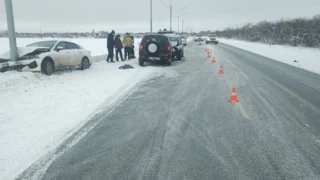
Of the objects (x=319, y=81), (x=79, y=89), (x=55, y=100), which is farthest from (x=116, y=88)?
(x=319, y=81)

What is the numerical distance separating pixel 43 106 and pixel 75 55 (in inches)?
278

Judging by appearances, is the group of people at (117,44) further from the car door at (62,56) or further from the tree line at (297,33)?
the tree line at (297,33)

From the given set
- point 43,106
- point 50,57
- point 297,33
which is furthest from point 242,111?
point 297,33

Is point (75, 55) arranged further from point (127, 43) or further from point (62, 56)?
point (127, 43)

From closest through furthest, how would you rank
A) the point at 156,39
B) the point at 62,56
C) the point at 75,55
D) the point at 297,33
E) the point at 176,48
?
the point at 62,56, the point at 75,55, the point at 156,39, the point at 176,48, the point at 297,33

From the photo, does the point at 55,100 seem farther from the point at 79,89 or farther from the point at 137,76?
the point at 137,76

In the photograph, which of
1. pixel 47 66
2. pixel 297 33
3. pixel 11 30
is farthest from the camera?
pixel 297 33

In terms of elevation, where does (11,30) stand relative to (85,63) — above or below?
above

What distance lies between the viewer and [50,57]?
40.6ft

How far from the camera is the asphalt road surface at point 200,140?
4.00m

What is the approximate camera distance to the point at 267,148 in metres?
4.82

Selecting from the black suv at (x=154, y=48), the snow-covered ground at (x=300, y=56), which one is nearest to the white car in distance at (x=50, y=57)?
the black suv at (x=154, y=48)

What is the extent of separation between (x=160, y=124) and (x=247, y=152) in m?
2.06

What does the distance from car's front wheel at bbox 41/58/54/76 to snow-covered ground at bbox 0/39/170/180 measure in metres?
0.34
